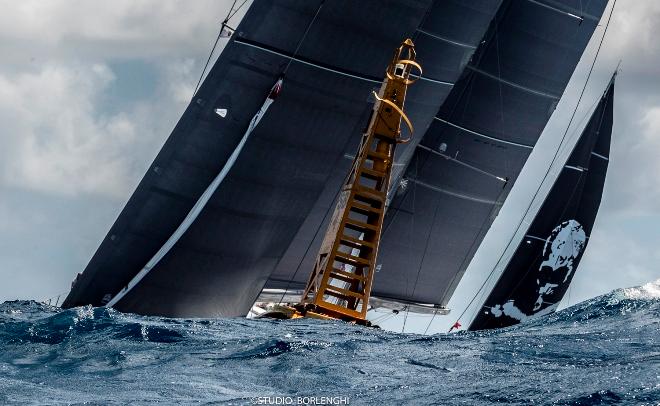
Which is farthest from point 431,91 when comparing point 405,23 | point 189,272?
point 189,272

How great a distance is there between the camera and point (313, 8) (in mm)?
19672

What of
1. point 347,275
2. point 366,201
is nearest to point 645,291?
point 366,201

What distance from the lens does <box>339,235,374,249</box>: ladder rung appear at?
2102 cm

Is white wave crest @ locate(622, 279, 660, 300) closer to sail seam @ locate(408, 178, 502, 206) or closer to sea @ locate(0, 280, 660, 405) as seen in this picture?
sea @ locate(0, 280, 660, 405)

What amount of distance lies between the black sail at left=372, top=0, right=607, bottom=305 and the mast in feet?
16.0

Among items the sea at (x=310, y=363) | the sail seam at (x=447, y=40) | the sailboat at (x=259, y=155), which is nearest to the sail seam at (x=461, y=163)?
the sailboat at (x=259, y=155)

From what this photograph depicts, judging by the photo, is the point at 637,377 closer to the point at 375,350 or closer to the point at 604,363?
the point at 604,363

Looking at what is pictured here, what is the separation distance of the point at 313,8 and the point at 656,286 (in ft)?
25.5

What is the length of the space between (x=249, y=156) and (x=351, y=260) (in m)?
2.53

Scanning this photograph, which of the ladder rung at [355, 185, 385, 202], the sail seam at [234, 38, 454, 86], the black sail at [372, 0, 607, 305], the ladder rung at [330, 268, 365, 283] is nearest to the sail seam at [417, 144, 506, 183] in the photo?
the black sail at [372, 0, 607, 305]

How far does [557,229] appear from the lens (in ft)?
90.4

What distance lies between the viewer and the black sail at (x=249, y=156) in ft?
64.6

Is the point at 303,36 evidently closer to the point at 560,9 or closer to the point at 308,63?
the point at 308,63

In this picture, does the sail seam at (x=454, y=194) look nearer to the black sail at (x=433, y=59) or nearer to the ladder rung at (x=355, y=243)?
the black sail at (x=433, y=59)
